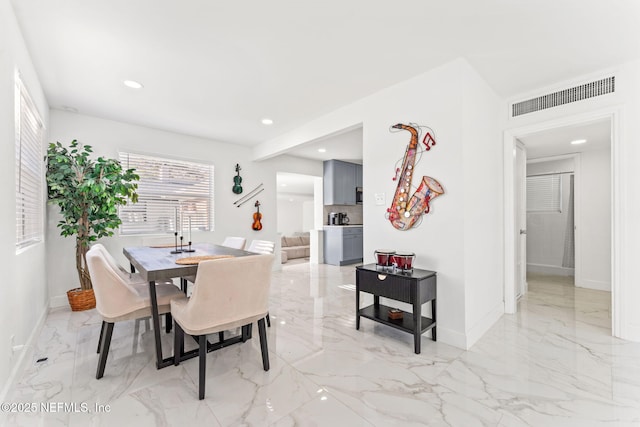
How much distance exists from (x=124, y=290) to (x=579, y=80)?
4.25 meters

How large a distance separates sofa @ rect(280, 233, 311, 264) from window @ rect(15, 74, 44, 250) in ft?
15.0

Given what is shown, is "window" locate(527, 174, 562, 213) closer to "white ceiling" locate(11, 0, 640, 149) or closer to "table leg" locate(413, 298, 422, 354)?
"white ceiling" locate(11, 0, 640, 149)

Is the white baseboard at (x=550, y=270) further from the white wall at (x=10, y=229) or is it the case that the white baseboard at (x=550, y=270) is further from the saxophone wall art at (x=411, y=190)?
the white wall at (x=10, y=229)

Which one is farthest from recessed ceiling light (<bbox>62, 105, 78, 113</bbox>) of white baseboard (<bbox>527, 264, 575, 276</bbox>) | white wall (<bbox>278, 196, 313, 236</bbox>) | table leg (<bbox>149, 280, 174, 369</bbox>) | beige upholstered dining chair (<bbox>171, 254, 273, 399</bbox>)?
white baseboard (<bbox>527, 264, 575, 276</bbox>)

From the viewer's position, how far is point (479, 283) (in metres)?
2.55

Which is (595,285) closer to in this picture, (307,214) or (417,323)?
(417,323)

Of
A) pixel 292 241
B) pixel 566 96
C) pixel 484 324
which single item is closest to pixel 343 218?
pixel 292 241

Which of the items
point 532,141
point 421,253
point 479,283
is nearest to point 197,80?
point 421,253

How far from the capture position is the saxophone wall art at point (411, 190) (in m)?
2.50

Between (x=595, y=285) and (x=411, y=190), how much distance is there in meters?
3.72

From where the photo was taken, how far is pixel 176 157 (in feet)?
14.4

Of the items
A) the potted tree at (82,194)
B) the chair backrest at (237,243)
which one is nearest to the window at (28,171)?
the potted tree at (82,194)

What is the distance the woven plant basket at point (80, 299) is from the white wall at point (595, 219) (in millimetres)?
6681

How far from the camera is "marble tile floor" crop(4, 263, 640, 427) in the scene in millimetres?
1526
